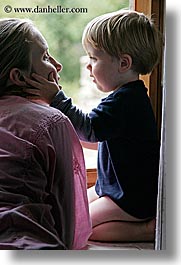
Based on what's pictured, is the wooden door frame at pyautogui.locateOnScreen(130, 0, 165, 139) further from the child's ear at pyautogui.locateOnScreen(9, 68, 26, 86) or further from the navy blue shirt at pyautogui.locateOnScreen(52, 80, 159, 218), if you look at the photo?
the child's ear at pyautogui.locateOnScreen(9, 68, 26, 86)

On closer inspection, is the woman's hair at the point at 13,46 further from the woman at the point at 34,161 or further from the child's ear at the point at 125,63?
the child's ear at the point at 125,63

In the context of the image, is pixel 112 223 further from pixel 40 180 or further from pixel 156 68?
pixel 156 68

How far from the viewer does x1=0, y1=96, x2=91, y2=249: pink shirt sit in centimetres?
72

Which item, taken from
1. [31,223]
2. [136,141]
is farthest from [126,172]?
[31,223]

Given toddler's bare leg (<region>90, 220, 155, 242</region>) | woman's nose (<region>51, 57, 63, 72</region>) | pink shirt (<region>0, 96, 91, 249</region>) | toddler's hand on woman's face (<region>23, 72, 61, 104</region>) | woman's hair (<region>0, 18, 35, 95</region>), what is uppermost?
woman's hair (<region>0, 18, 35, 95</region>)

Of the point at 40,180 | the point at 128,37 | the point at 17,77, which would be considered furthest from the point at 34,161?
the point at 128,37

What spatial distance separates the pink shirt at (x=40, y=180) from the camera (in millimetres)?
717

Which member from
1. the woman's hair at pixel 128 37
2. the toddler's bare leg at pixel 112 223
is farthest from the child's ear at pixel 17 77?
the toddler's bare leg at pixel 112 223

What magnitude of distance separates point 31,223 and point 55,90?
20cm

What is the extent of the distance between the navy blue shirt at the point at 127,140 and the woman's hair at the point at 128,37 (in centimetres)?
4

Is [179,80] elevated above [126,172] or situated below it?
above

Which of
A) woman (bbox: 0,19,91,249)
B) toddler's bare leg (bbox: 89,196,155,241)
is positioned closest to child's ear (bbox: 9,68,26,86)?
woman (bbox: 0,19,91,249)

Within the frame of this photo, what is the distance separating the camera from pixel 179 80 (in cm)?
78

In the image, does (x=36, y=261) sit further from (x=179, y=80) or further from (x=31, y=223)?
(x=179, y=80)
